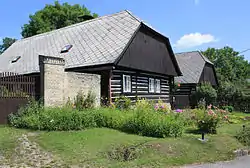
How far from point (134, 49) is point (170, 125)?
29.0 feet

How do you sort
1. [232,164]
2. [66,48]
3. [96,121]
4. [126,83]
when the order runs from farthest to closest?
[66,48] → [126,83] → [96,121] → [232,164]

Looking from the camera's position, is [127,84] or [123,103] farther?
[127,84]

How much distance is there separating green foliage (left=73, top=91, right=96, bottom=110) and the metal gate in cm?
214

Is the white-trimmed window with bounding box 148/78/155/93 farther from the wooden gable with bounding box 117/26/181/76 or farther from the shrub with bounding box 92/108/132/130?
the shrub with bounding box 92/108/132/130

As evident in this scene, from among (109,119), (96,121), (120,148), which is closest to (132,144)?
(120,148)

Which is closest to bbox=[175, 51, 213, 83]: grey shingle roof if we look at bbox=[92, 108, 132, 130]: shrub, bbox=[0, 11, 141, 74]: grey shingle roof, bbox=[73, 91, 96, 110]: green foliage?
bbox=[0, 11, 141, 74]: grey shingle roof

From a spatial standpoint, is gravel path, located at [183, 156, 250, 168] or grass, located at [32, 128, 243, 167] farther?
gravel path, located at [183, 156, 250, 168]

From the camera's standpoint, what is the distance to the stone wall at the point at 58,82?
1166 cm

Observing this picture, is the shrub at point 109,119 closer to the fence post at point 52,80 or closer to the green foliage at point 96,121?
the green foliage at point 96,121

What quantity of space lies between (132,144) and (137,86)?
412 inches

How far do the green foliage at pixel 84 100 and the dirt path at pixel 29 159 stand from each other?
16.3ft

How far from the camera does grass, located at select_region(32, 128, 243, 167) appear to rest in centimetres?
678

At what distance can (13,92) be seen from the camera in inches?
444

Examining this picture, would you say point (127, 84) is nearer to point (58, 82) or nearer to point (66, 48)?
point (66, 48)
